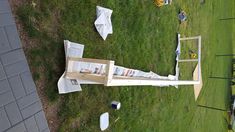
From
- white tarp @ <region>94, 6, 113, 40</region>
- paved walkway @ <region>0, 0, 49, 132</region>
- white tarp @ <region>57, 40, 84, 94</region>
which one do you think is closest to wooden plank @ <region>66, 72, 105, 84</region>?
white tarp @ <region>57, 40, 84, 94</region>

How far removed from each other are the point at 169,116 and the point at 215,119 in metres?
4.97

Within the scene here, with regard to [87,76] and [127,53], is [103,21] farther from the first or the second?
[87,76]

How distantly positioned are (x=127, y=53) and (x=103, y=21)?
3.76ft

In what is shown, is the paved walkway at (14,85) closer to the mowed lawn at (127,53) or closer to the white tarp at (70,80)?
the mowed lawn at (127,53)

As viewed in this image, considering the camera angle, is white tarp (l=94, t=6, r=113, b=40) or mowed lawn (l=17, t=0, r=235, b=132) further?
white tarp (l=94, t=6, r=113, b=40)

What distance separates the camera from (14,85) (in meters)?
4.33

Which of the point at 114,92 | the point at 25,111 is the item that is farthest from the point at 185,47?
the point at 25,111

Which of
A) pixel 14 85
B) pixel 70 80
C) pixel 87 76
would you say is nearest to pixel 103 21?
pixel 70 80

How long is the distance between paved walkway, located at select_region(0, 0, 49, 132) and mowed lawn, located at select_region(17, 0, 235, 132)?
177 millimetres

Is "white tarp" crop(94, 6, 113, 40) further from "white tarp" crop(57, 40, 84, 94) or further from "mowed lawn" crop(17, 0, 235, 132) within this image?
"white tarp" crop(57, 40, 84, 94)

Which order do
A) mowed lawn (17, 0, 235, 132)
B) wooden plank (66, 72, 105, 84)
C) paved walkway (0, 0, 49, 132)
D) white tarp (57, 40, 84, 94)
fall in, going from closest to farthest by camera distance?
paved walkway (0, 0, 49, 132) → wooden plank (66, 72, 105, 84) → mowed lawn (17, 0, 235, 132) → white tarp (57, 40, 84, 94)

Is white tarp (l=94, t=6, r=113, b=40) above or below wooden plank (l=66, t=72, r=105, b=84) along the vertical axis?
above

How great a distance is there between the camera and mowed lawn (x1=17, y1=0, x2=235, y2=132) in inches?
190

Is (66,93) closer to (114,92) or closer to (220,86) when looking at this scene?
(114,92)
